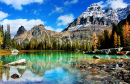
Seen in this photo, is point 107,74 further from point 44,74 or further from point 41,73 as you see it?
point 41,73

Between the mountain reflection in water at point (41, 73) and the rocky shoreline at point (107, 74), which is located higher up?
the rocky shoreline at point (107, 74)

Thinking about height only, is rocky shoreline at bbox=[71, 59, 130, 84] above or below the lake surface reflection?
above

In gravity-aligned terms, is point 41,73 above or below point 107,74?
below

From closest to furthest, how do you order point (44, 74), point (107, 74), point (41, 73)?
point (107, 74) < point (44, 74) < point (41, 73)

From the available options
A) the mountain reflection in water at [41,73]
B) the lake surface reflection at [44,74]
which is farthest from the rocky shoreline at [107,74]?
the mountain reflection in water at [41,73]

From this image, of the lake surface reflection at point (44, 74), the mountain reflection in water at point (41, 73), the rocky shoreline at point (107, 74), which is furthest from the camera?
the mountain reflection in water at point (41, 73)

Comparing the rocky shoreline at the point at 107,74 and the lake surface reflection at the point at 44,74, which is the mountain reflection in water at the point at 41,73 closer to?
the lake surface reflection at the point at 44,74

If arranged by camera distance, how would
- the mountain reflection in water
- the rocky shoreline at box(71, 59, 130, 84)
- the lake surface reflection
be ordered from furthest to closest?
1. the mountain reflection in water
2. the lake surface reflection
3. the rocky shoreline at box(71, 59, 130, 84)

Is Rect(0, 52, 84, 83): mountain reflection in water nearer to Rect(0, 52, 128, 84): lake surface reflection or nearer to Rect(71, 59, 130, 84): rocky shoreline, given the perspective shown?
Rect(0, 52, 128, 84): lake surface reflection

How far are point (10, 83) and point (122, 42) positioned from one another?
82368mm

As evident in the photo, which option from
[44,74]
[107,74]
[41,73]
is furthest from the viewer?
[41,73]

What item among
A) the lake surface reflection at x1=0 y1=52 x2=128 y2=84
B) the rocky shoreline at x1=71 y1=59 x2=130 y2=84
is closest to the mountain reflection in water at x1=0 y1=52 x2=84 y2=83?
the lake surface reflection at x1=0 y1=52 x2=128 y2=84

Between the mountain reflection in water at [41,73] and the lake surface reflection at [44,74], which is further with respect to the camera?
the mountain reflection in water at [41,73]

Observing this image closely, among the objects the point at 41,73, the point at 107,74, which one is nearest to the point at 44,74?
the point at 41,73
